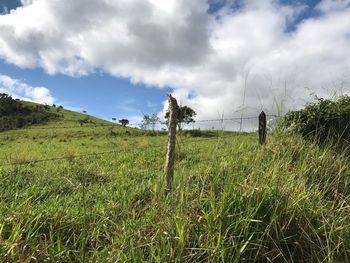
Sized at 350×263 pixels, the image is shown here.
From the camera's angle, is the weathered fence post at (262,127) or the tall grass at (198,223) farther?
the weathered fence post at (262,127)

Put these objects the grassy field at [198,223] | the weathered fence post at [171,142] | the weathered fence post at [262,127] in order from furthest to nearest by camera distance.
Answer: the weathered fence post at [262,127] < the weathered fence post at [171,142] < the grassy field at [198,223]

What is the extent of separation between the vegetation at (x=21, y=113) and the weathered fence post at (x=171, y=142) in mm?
70158

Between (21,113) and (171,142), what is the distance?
84099 mm

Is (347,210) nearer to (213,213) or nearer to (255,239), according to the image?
(255,239)

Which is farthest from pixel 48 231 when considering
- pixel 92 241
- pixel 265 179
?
pixel 265 179

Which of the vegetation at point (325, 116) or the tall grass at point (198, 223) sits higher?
the vegetation at point (325, 116)

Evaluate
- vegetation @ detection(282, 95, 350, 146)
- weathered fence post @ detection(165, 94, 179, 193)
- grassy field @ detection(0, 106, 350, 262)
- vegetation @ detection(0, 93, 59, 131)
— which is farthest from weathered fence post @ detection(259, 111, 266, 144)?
vegetation @ detection(0, 93, 59, 131)

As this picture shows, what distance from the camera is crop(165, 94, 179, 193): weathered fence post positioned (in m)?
5.62

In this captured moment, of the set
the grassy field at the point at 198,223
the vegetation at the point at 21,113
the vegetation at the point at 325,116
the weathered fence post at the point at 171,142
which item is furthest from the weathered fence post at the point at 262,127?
the vegetation at the point at 21,113

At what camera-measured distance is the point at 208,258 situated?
4.12 meters

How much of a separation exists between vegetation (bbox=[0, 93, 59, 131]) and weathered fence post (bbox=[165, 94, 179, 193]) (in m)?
70.2

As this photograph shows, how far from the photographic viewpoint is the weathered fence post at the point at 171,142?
5.62 m

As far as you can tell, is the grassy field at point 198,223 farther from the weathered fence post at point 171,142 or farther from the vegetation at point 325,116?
→ the vegetation at point 325,116

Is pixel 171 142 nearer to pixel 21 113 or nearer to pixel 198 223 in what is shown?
pixel 198 223
